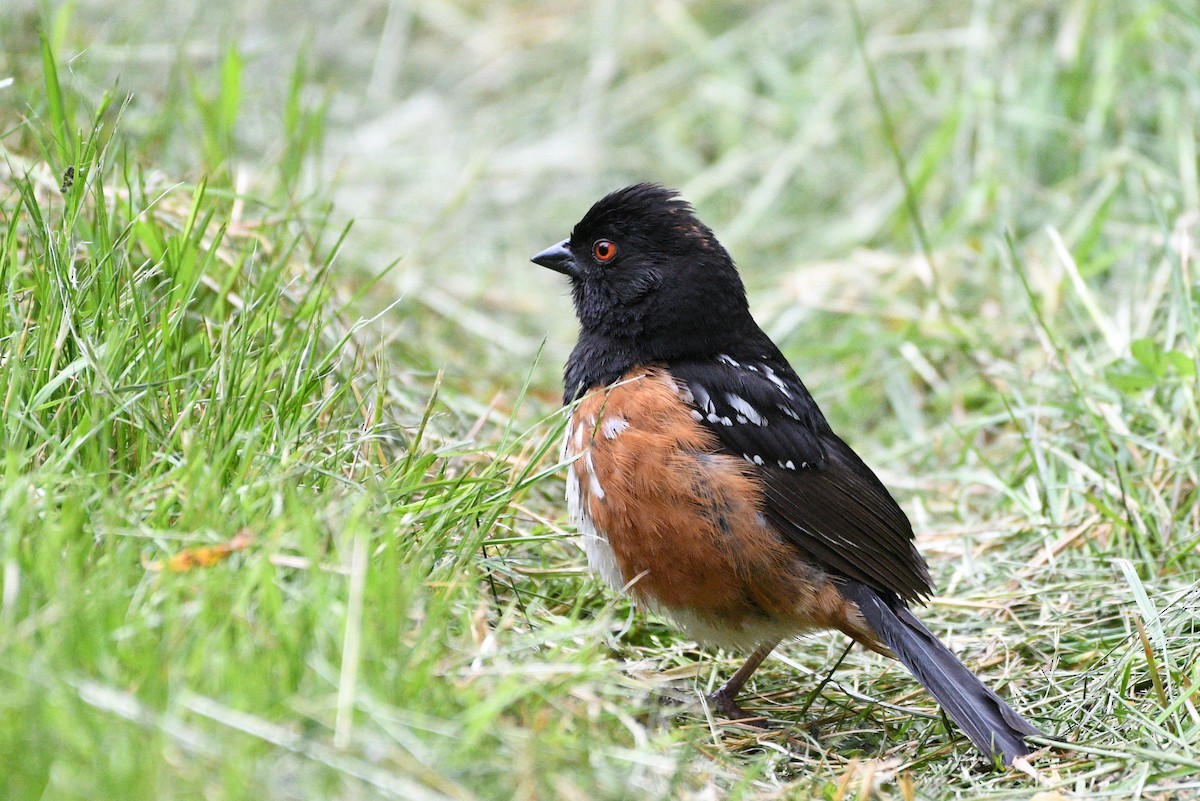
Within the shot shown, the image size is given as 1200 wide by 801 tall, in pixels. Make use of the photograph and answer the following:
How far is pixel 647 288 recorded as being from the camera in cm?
315

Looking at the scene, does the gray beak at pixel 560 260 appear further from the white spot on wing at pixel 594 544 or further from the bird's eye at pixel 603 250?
the white spot on wing at pixel 594 544

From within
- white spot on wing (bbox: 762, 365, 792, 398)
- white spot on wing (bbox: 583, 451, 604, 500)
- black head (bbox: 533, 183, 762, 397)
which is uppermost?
black head (bbox: 533, 183, 762, 397)

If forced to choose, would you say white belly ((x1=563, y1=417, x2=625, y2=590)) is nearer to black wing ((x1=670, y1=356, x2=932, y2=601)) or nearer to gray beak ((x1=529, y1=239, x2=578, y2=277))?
black wing ((x1=670, y1=356, x2=932, y2=601))

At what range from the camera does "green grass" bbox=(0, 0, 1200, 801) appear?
68.2 inches

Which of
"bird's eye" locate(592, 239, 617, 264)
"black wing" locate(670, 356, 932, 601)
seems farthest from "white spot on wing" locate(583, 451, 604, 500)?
"bird's eye" locate(592, 239, 617, 264)

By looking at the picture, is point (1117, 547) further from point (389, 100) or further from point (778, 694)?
point (389, 100)

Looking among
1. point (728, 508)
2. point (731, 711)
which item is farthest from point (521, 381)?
point (731, 711)

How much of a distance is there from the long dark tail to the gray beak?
115 centimetres

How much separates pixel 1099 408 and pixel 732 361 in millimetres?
1167

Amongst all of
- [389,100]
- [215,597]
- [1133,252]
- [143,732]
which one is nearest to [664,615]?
[215,597]

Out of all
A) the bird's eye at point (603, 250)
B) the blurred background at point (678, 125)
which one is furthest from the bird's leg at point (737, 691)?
the blurred background at point (678, 125)

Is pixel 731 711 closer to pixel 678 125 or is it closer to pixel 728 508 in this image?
pixel 728 508

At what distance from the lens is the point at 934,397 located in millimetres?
4359

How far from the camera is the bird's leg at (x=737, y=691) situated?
107 inches
